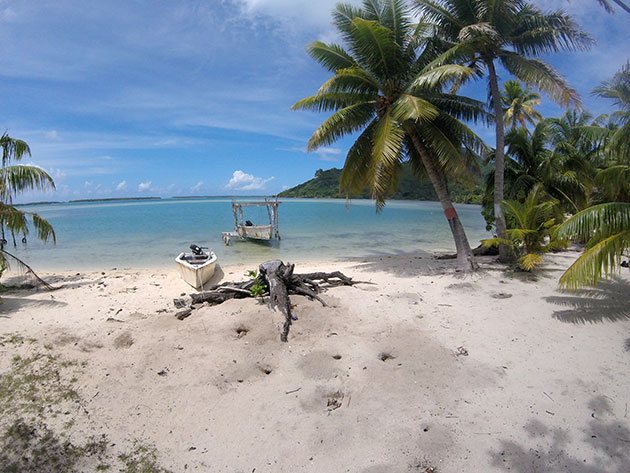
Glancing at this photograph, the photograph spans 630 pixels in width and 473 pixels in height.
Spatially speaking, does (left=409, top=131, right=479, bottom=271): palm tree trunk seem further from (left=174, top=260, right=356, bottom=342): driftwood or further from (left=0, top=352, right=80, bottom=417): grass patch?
(left=0, top=352, right=80, bottom=417): grass patch

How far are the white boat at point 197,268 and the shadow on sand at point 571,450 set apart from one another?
813 cm

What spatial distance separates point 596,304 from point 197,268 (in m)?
9.06

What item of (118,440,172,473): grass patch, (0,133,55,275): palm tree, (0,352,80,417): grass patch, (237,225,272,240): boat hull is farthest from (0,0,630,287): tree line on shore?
(237,225,272,240): boat hull

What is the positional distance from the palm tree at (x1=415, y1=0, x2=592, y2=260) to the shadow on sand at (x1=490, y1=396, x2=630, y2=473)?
721 centimetres

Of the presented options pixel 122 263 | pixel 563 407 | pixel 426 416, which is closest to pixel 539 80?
pixel 563 407

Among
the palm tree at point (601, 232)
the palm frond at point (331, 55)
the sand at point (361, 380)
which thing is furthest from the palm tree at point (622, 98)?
the palm frond at point (331, 55)

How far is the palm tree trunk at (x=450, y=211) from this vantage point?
394 inches

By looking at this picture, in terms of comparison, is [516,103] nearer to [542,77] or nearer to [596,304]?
[542,77]

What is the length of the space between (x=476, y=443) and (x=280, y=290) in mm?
4183

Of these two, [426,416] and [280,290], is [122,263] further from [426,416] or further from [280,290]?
[426,416]

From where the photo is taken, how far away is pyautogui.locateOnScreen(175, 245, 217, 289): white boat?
32.2 ft

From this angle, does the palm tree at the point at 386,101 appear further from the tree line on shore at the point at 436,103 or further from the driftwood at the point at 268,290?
the driftwood at the point at 268,290

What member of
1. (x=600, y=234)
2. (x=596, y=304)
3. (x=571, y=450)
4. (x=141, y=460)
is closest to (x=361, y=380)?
(x=571, y=450)

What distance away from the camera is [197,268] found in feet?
32.0
